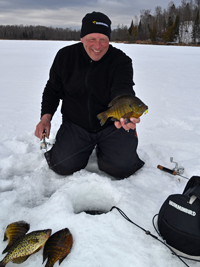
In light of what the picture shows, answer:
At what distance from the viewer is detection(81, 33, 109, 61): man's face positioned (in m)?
2.55

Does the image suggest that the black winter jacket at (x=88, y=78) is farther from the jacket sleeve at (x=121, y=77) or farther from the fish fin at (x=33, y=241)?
the fish fin at (x=33, y=241)

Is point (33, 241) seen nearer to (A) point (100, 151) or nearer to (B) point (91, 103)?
(A) point (100, 151)

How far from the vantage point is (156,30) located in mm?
46281

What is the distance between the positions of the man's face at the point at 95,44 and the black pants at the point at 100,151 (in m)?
0.89

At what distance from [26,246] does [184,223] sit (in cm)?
118

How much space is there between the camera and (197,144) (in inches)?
138

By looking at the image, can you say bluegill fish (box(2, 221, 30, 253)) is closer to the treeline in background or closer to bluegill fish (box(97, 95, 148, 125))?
bluegill fish (box(97, 95, 148, 125))

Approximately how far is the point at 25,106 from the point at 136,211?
4117 millimetres

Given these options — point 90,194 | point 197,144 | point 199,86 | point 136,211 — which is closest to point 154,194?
point 136,211

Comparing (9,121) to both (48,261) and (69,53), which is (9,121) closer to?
(69,53)

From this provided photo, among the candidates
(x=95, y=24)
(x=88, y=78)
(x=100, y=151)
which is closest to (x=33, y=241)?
(x=100, y=151)

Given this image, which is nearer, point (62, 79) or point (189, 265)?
point (189, 265)

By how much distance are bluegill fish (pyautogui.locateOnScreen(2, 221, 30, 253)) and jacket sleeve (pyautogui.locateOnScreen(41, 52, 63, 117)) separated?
1.52m

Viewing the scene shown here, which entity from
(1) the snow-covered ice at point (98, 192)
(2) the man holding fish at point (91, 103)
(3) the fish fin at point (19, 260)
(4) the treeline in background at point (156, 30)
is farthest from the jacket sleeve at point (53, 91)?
(4) the treeline in background at point (156, 30)
